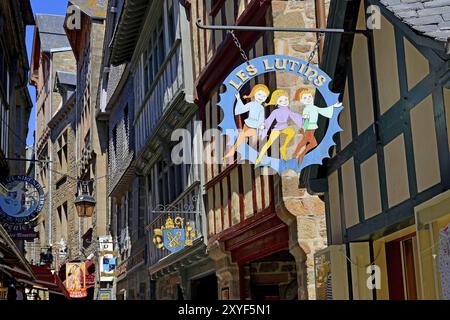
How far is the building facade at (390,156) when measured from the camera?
5785 mm

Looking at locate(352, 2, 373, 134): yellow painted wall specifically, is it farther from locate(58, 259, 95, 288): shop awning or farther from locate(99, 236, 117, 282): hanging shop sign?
locate(58, 259, 95, 288): shop awning

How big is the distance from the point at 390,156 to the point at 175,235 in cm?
714

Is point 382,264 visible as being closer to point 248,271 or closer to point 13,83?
point 248,271

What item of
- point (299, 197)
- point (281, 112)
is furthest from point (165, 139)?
point (281, 112)

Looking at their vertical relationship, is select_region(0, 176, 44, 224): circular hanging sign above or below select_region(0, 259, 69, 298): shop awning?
above

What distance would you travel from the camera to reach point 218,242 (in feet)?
41.1

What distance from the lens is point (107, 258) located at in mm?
24125

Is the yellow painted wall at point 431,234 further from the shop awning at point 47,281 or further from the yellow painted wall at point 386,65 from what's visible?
the shop awning at point 47,281

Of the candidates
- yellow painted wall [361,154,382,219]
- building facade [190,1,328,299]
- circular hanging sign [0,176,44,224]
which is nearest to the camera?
yellow painted wall [361,154,382,219]

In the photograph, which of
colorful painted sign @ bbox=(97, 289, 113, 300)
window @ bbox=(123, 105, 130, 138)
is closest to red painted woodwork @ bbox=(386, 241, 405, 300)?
window @ bbox=(123, 105, 130, 138)

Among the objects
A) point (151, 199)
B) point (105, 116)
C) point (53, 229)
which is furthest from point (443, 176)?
point (53, 229)

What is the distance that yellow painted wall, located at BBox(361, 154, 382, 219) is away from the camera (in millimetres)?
7234

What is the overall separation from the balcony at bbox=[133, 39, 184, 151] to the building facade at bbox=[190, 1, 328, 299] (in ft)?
2.27
